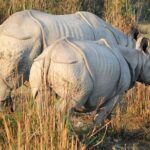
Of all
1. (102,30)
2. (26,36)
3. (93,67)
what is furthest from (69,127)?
(102,30)

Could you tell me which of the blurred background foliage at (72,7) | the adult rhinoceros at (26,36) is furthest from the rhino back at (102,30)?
the blurred background foliage at (72,7)

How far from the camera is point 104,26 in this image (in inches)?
310

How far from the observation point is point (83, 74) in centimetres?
585

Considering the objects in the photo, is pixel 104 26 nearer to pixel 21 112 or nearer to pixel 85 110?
pixel 85 110

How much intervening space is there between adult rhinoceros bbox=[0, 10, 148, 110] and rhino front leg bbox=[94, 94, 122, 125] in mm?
1081

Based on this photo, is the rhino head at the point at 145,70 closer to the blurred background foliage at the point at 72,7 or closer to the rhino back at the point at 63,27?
the rhino back at the point at 63,27

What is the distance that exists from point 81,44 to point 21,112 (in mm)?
1055

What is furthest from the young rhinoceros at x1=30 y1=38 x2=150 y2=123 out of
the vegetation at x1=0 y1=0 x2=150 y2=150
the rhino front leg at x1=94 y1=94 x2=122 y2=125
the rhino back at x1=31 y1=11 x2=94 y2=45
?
the rhino back at x1=31 y1=11 x2=94 y2=45

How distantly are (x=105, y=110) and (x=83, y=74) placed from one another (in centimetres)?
76

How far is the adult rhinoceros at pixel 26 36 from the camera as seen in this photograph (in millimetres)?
7125

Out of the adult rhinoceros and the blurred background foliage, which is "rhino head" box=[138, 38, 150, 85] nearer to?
the adult rhinoceros

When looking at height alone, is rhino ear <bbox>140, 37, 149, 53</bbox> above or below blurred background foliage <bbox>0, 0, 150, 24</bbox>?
above

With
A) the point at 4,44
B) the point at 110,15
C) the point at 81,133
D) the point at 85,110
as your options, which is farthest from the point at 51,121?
the point at 110,15

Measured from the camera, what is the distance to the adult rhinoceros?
7125 millimetres
